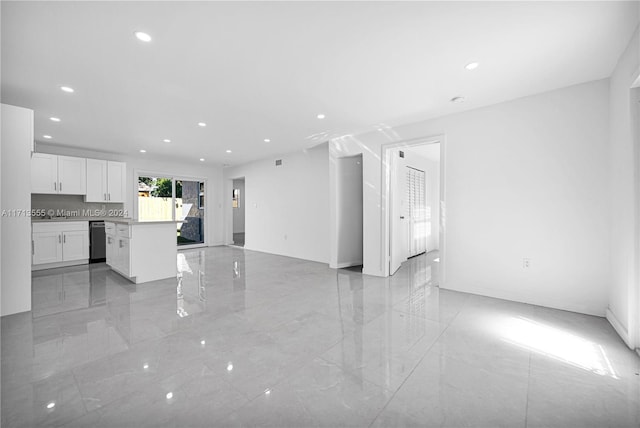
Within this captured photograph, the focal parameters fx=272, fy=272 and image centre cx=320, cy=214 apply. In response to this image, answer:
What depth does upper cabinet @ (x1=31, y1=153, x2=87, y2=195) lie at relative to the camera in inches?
215

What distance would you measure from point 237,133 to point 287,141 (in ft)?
3.40

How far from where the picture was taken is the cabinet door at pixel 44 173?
542 cm

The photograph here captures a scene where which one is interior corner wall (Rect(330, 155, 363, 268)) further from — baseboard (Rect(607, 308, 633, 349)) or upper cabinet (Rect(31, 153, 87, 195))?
upper cabinet (Rect(31, 153, 87, 195))

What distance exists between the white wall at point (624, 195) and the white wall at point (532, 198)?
160mm

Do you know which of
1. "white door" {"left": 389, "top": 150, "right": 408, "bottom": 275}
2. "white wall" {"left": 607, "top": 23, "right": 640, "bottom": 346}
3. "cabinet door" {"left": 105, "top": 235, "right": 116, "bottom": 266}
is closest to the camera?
"white wall" {"left": 607, "top": 23, "right": 640, "bottom": 346}

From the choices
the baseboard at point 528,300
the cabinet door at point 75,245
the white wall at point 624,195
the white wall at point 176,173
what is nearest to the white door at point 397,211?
the baseboard at point 528,300

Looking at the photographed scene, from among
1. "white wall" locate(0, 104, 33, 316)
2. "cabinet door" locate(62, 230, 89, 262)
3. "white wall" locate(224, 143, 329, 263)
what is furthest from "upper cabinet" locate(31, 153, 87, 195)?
"white wall" locate(224, 143, 329, 263)

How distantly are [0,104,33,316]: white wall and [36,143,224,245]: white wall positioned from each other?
12.4 ft

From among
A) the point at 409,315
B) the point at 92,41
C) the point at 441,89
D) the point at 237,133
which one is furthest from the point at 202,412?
the point at 237,133

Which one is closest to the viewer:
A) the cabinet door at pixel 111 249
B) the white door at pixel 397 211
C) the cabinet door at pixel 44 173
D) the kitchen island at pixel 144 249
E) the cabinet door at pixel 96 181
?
the kitchen island at pixel 144 249

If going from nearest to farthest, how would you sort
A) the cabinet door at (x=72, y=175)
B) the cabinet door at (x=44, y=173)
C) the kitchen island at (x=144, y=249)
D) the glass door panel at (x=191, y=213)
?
the kitchen island at (x=144, y=249), the cabinet door at (x=44, y=173), the cabinet door at (x=72, y=175), the glass door panel at (x=191, y=213)

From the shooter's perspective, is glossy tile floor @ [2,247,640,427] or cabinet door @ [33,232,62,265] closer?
glossy tile floor @ [2,247,640,427]

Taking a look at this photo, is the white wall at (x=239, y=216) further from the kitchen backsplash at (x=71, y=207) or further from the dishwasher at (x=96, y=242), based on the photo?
the dishwasher at (x=96, y=242)

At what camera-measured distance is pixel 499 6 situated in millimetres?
1888
